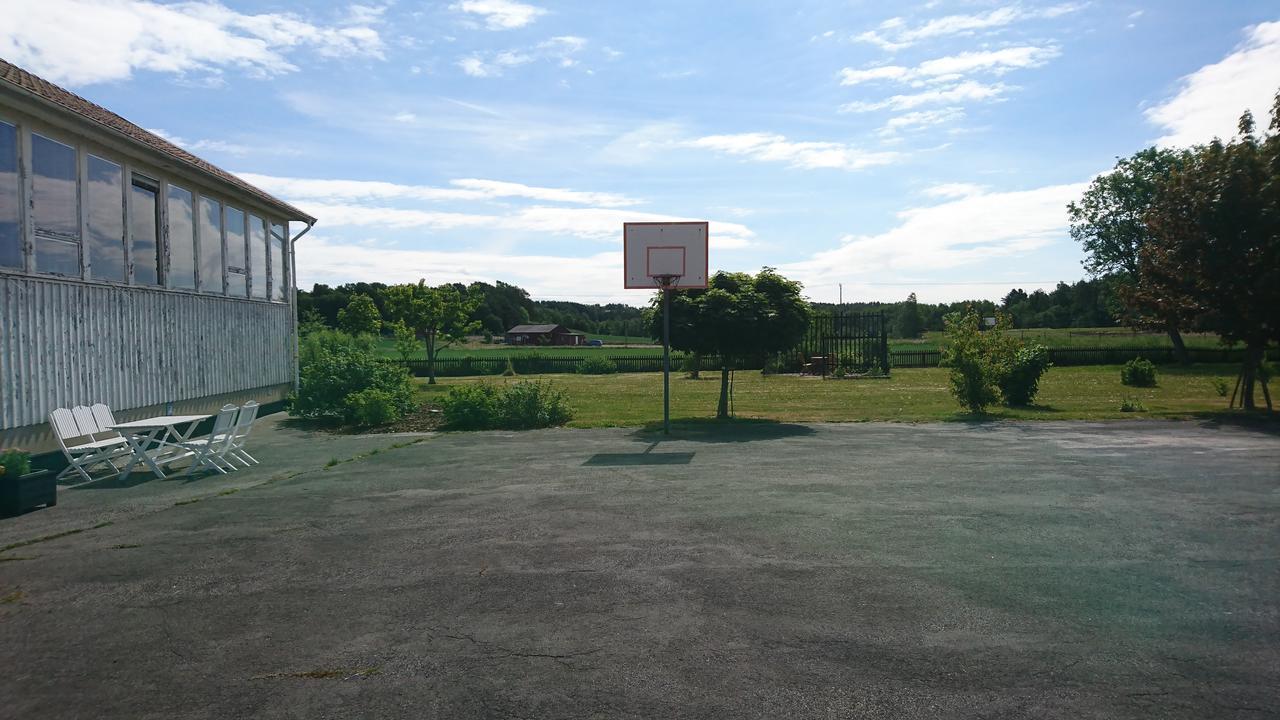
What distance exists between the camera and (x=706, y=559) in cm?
617

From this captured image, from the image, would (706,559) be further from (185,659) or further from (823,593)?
(185,659)

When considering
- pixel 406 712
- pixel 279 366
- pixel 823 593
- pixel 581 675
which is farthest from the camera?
pixel 279 366

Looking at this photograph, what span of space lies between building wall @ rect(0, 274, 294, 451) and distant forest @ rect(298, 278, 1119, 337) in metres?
26.9

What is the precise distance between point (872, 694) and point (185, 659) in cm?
355

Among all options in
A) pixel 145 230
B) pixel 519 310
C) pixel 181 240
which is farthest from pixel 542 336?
pixel 145 230

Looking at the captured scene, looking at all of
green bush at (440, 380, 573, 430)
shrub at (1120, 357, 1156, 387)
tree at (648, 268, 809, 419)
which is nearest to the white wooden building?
green bush at (440, 380, 573, 430)

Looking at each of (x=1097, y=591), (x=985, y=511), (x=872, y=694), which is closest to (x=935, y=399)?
(x=985, y=511)

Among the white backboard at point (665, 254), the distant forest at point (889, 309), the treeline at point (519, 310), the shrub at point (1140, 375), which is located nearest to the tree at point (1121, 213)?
the distant forest at point (889, 309)

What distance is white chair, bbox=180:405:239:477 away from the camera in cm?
1078

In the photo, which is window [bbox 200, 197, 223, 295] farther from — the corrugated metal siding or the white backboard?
the white backboard

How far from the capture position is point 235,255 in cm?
1748

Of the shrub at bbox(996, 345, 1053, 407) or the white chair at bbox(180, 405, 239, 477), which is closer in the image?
the white chair at bbox(180, 405, 239, 477)

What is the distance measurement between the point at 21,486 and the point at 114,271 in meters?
5.37

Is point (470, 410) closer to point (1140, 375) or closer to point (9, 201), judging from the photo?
point (9, 201)
